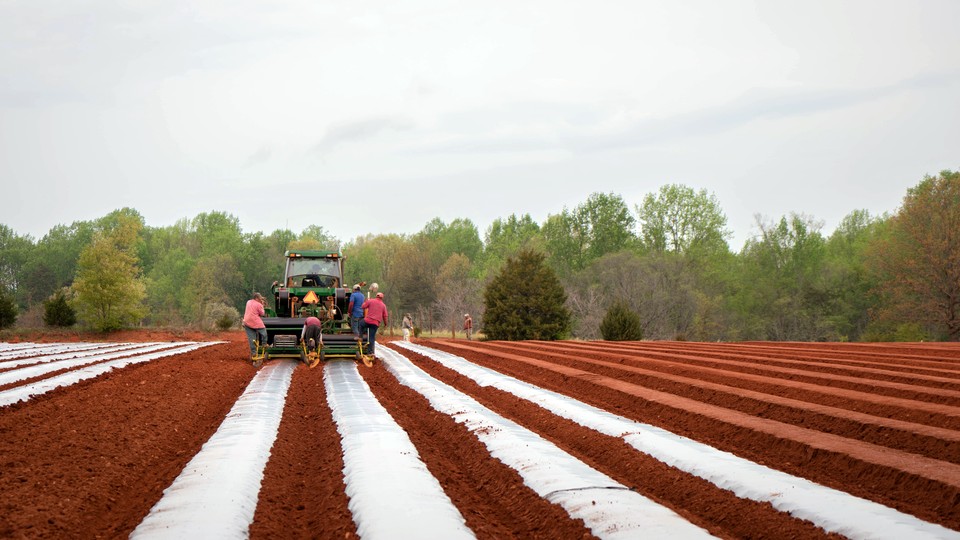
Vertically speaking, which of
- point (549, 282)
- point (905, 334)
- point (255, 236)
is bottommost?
point (905, 334)

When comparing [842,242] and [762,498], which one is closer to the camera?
[762,498]

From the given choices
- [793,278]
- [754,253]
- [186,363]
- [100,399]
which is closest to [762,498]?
[100,399]

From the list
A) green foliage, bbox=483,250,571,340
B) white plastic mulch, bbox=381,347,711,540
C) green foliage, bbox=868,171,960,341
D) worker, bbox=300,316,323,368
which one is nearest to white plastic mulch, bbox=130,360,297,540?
white plastic mulch, bbox=381,347,711,540

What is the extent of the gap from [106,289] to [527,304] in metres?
22.4

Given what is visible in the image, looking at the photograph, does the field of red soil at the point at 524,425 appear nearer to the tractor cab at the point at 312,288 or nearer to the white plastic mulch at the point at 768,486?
the white plastic mulch at the point at 768,486

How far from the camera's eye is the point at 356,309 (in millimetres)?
19078

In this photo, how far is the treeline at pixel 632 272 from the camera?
4266 centimetres

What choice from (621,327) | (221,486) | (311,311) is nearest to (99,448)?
(221,486)

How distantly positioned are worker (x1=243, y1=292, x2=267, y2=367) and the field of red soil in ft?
7.16

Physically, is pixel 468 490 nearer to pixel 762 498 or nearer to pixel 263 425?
pixel 762 498

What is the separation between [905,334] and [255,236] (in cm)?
6012

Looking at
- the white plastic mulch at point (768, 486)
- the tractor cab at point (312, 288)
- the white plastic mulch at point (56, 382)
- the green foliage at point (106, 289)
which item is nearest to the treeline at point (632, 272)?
the green foliage at point (106, 289)

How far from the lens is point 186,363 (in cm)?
1822

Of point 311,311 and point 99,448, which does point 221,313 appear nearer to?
point 311,311
